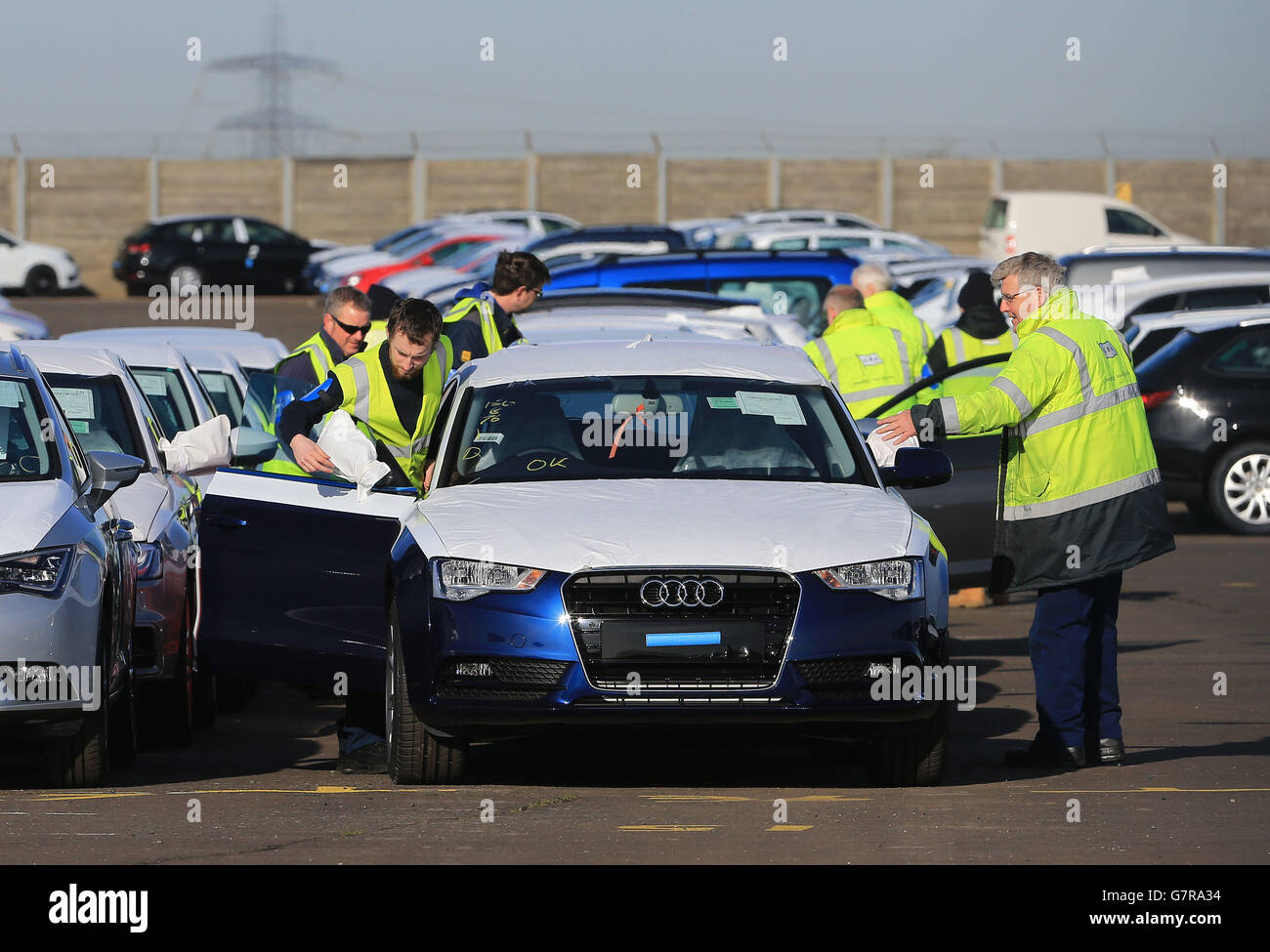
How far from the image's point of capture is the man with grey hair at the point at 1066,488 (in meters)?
8.80

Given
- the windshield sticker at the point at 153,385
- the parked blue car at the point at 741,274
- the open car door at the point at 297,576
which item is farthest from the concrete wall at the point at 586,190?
the open car door at the point at 297,576

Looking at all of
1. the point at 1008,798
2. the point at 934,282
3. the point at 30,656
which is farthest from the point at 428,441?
the point at 934,282

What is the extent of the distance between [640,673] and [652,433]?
1478mm

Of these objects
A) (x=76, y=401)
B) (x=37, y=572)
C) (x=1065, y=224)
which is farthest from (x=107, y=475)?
(x=1065, y=224)

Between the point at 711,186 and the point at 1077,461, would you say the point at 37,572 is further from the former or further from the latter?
the point at 711,186

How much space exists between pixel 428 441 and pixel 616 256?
12.0 metres

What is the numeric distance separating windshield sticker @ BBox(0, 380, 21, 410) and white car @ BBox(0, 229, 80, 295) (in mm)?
36737

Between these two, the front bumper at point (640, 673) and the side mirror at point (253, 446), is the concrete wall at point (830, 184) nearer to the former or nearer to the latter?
the side mirror at point (253, 446)

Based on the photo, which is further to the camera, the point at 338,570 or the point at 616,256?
the point at 616,256

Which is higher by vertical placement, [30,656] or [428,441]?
[428,441]

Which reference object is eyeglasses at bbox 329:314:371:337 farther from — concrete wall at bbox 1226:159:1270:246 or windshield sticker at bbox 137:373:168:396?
concrete wall at bbox 1226:159:1270:246

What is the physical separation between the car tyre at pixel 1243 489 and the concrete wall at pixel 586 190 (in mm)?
37168

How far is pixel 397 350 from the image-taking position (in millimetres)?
9781
